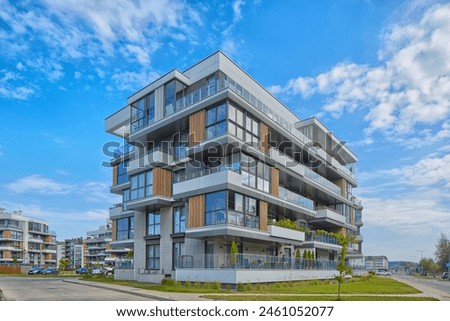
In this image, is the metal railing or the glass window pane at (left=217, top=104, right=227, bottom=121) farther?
the glass window pane at (left=217, top=104, right=227, bottom=121)

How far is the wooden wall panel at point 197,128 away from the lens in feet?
90.6

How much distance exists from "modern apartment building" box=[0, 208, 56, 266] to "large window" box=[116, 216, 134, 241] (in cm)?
5763

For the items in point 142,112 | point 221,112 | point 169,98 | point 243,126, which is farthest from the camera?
point 142,112

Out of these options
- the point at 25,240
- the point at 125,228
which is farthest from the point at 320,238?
the point at 25,240

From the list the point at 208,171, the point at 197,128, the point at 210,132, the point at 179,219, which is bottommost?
the point at 179,219

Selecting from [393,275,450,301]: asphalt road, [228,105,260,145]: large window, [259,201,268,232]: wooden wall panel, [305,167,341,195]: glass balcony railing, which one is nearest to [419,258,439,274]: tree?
[393,275,450,301]: asphalt road

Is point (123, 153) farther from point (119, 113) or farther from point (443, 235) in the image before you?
point (443, 235)

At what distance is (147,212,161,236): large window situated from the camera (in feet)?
107

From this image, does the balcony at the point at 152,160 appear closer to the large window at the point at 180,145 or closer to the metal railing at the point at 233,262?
the large window at the point at 180,145

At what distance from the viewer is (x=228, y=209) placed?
82.9ft

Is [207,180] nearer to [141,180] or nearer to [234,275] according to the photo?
[234,275]

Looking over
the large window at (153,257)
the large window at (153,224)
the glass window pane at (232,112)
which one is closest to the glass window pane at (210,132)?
the glass window pane at (232,112)

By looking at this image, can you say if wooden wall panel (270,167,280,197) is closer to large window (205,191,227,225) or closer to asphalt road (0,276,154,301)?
large window (205,191,227,225)

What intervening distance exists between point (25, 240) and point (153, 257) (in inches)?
3097
